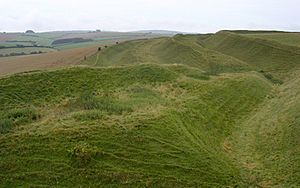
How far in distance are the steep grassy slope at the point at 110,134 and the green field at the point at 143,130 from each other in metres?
0.06

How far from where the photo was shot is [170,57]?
70375mm

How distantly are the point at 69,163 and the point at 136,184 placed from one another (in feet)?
12.3

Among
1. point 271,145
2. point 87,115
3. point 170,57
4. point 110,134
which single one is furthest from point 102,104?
point 170,57

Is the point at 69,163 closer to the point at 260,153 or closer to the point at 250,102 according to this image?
the point at 260,153

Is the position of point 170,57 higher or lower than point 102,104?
lower

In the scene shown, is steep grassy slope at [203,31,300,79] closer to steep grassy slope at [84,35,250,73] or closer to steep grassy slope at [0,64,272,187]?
steep grassy slope at [84,35,250,73]

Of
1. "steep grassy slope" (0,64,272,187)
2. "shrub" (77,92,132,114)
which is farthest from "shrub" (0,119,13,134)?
"shrub" (77,92,132,114)

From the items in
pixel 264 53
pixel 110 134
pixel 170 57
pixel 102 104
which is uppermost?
pixel 264 53

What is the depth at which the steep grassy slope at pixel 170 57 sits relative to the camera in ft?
197

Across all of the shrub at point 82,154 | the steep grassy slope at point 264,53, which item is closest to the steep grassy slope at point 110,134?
the shrub at point 82,154

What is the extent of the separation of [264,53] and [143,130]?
160 feet

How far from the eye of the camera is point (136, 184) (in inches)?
741

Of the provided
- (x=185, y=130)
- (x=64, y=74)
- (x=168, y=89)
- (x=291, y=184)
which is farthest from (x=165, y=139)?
(x=64, y=74)

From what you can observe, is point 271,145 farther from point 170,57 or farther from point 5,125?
point 170,57
